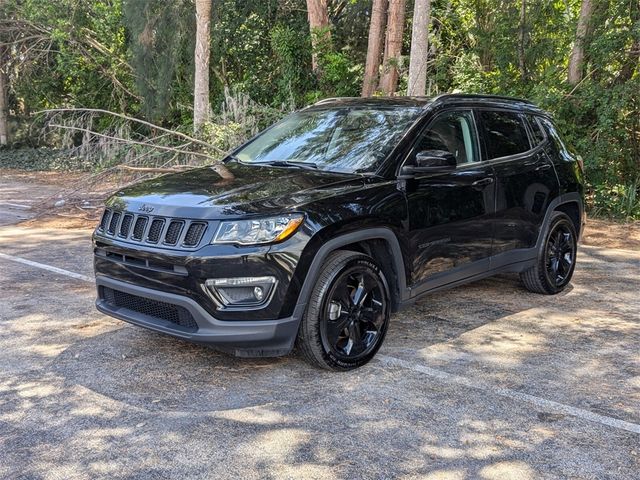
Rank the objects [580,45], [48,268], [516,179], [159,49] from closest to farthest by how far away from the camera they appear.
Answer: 1. [516,179]
2. [48,268]
3. [580,45]
4. [159,49]

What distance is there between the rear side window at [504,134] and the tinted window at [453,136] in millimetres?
211

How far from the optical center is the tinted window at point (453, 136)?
5.17 metres

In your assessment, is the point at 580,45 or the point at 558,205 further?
the point at 580,45

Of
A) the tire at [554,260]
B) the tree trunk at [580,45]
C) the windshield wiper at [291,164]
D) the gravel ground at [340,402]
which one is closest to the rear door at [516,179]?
the tire at [554,260]

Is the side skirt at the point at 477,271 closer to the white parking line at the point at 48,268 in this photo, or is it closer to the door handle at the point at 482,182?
the door handle at the point at 482,182

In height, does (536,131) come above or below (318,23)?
below

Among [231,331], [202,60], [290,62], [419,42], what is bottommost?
[231,331]

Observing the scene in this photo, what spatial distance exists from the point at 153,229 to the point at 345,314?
1407 mm

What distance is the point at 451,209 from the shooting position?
512cm

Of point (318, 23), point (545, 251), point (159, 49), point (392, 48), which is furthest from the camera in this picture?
point (159, 49)

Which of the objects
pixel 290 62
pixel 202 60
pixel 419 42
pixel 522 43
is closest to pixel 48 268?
pixel 419 42

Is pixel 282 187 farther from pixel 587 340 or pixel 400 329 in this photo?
pixel 587 340

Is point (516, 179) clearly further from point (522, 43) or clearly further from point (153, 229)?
point (522, 43)

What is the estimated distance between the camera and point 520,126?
20.3ft
